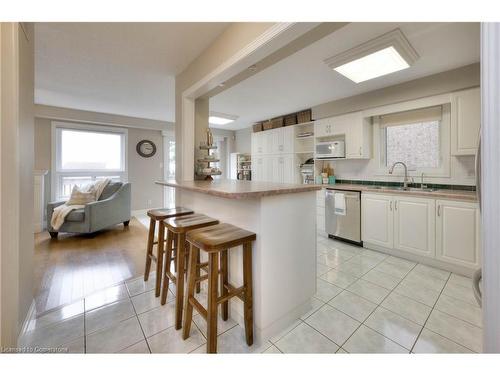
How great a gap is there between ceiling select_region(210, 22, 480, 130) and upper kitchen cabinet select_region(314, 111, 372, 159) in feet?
1.20

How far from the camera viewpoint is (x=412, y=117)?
121 inches

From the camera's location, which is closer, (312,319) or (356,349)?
(356,349)

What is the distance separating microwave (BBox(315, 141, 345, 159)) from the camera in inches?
141

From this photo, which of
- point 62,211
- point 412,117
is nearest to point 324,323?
point 412,117

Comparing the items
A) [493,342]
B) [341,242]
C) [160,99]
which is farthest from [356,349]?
[160,99]

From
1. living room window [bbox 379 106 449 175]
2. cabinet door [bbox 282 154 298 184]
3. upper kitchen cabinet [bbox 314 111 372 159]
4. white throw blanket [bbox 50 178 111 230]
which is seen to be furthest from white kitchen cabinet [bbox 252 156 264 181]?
white throw blanket [bbox 50 178 111 230]

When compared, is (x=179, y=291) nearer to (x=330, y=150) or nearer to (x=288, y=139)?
(x=330, y=150)

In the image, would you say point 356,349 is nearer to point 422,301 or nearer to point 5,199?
point 422,301

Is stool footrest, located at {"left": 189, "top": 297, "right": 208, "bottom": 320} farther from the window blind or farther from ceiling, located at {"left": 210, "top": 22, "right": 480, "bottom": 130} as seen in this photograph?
the window blind

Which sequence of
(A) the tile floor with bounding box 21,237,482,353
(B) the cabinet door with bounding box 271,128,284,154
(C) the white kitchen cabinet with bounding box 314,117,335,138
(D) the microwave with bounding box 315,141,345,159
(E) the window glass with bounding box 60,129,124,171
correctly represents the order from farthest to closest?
(B) the cabinet door with bounding box 271,128,284,154 → (E) the window glass with bounding box 60,129,124,171 → (C) the white kitchen cabinet with bounding box 314,117,335,138 → (D) the microwave with bounding box 315,141,345,159 → (A) the tile floor with bounding box 21,237,482,353

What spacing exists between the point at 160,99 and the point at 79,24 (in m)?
1.90

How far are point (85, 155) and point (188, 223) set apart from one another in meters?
4.43

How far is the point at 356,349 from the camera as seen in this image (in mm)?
1352

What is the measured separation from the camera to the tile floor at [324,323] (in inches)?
54.0
